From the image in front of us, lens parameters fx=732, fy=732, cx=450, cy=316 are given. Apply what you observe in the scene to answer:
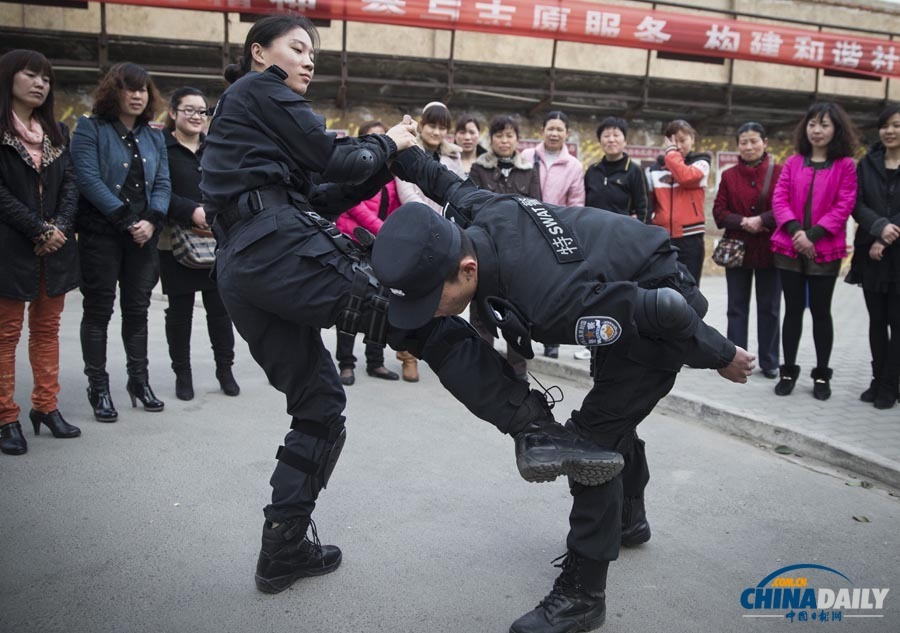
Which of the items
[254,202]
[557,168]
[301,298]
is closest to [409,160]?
[254,202]

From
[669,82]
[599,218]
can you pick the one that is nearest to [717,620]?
[599,218]

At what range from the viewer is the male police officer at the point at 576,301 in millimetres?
2141

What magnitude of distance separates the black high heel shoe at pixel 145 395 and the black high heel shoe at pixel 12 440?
89 cm

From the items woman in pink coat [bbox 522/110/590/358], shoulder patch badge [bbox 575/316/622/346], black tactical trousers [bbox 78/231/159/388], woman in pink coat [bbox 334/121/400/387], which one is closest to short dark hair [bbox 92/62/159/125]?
black tactical trousers [bbox 78/231/159/388]

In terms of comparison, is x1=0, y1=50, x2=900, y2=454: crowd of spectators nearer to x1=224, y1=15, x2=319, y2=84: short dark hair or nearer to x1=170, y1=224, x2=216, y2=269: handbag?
x1=170, y1=224, x2=216, y2=269: handbag

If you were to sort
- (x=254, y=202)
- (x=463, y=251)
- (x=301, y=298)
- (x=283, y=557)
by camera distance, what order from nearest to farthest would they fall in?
(x=463, y=251) < (x=301, y=298) < (x=254, y=202) < (x=283, y=557)

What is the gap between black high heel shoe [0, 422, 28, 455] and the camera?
388cm

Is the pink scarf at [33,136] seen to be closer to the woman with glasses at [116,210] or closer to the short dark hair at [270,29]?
the woman with glasses at [116,210]

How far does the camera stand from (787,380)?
17.9 feet

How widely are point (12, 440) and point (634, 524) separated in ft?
10.6

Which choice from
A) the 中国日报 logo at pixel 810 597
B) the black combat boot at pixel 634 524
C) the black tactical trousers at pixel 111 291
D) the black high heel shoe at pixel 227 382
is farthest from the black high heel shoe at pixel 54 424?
the 中国日报 logo at pixel 810 597

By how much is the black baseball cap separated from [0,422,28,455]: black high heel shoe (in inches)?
109

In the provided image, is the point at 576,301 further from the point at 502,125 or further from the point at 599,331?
the point at 502,125

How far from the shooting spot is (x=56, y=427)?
13.7 ft
